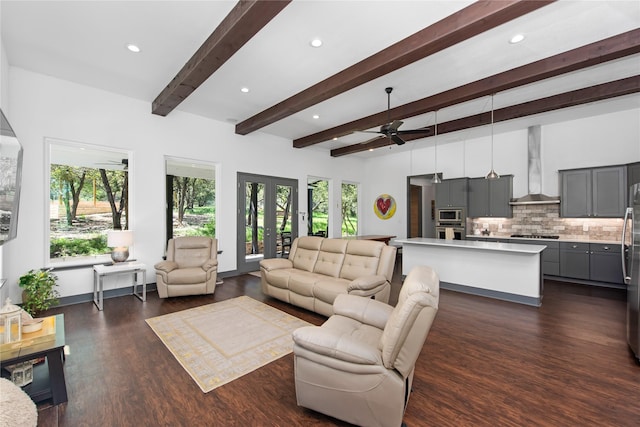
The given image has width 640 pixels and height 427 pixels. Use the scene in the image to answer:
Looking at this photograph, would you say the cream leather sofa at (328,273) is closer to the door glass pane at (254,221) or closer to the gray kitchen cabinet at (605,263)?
the door glass pane at (254,221)

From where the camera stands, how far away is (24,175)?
3836 millimetres

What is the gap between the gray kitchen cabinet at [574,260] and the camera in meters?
5.27

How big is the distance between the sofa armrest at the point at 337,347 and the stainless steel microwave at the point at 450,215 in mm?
5939

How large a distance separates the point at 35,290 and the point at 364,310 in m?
→ 4.17

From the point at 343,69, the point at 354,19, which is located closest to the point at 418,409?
the point at 354,19

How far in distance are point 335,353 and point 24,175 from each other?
488 centimetres

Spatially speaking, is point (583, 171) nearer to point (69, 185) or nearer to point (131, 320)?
point (131, 320)

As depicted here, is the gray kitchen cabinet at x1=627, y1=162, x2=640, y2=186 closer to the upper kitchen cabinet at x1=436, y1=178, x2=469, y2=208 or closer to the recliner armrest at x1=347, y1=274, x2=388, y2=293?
the upper kitchen cabinet at x1=436, y1=178, x2=469, y2=208

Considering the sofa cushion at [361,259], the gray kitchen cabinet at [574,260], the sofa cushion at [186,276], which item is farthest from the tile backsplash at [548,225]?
the sofa cushion at [186,276]

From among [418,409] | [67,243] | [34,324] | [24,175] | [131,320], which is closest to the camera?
[418,409]

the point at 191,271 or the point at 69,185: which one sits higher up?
the point at 69,185

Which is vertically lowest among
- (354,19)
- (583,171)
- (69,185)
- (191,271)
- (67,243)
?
(191,271)

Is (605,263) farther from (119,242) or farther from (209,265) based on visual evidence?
(119,242)

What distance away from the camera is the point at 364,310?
2.40 meters
